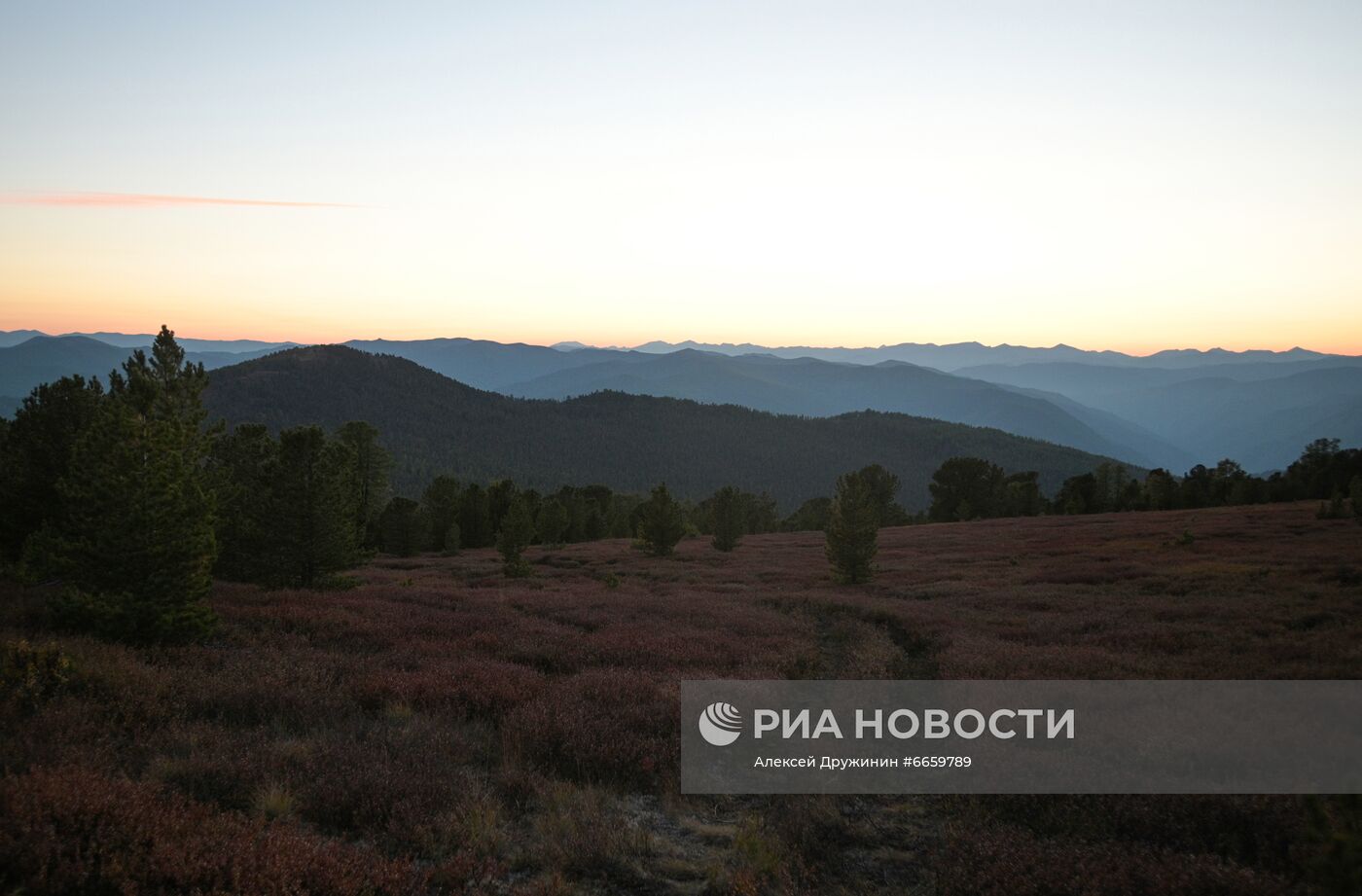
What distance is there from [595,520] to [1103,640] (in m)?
58.9

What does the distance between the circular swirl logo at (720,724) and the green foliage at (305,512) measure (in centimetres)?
1639

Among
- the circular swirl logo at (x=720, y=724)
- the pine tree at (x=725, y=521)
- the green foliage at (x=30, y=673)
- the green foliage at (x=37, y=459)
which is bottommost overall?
the pine tree at (x=725, y=521)

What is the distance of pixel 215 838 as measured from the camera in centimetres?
510

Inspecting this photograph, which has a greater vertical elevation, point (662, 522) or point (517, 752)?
point (517, 752)

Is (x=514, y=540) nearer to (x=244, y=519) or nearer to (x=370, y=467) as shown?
(x=244, y=519)

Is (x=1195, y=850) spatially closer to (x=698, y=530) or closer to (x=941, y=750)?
(x=941, y=750)

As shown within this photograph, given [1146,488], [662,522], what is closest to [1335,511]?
[1146,488]

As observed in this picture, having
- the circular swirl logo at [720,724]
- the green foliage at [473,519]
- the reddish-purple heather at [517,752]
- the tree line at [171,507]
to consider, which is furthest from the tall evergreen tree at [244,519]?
the green foliage at [473,519]

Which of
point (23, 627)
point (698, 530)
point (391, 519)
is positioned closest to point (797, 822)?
point (23, 627)

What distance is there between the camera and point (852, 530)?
29.0 meters

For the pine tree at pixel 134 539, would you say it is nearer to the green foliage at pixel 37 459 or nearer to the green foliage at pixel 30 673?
the green foliage at pixel 30 673

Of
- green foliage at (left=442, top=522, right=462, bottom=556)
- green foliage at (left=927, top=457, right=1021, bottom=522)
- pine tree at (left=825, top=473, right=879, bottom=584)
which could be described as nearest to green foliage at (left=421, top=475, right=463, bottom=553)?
green foliage at (left=442, top=522, right=462, bottom=556)

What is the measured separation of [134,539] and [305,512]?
384 inches

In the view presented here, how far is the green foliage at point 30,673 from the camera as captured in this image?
764 cm
